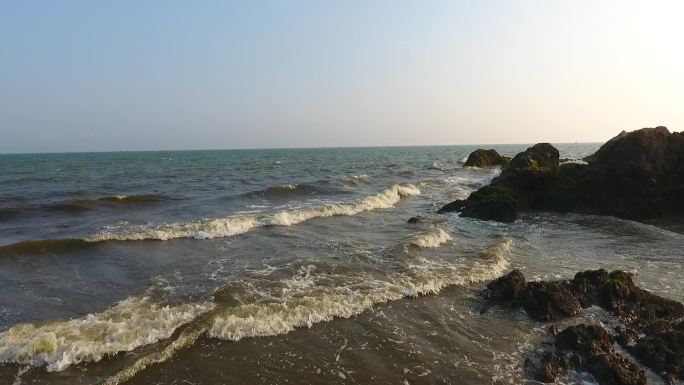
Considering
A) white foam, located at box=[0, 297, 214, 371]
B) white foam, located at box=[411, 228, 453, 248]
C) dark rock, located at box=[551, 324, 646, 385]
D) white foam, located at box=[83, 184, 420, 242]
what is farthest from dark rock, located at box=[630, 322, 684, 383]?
white foam, located at box=[83, 184, 420, 242]

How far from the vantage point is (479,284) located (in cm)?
1157

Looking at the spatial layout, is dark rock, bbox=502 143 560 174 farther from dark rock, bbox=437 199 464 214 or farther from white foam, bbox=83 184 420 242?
white foam, bbox=83 184 420 242

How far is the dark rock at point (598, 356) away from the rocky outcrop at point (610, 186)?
13245 millimetres

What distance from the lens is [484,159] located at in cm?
5941

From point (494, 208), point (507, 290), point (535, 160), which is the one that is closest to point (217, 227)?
point (507, 290)

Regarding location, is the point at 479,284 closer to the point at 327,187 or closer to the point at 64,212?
the point at 64,212

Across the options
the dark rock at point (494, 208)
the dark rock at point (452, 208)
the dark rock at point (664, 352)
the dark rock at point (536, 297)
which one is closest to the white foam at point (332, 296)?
the dark rock at point (536, 297)

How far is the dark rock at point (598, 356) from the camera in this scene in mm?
6914

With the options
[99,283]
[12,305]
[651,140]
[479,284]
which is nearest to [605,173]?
[651,140]

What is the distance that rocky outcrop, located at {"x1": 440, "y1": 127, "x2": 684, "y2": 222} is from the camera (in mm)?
21344

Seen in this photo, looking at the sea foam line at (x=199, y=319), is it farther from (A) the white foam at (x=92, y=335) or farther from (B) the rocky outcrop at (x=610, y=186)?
(B) the rocky outcrop at (x=610, y=186)

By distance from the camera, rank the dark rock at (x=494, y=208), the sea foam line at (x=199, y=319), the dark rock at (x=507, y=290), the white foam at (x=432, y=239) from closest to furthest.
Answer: the sea foam line at (x=199, y=319)
the dark rock at (x=507, y=290)
the white foam at (x=432, y=239)
the dark rock at (x=494, y=208)

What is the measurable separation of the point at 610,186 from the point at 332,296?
61.1ft

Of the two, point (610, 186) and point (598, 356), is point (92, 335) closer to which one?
point (598, 356)
